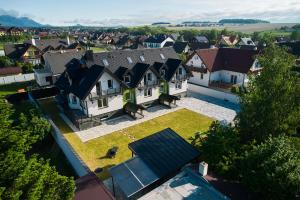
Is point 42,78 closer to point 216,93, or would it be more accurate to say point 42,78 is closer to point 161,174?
point 216,93

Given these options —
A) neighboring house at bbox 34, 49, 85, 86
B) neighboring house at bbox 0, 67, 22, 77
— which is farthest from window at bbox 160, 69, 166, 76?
neighboring house at bbox 0, 67, 22, 77

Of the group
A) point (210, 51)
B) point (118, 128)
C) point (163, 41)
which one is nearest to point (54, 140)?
point (118, 128)

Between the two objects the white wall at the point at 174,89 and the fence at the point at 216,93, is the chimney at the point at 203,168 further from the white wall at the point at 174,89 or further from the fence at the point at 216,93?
Result: the fence at the point at 216,93

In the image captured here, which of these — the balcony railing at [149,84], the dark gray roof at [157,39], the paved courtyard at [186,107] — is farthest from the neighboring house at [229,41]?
the balcony railing at [149,84]

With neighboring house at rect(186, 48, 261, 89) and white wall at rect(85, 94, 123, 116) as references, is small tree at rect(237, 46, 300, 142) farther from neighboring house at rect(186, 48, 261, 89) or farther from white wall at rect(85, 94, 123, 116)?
neighboring house at rect(186, 48, 261, 89)

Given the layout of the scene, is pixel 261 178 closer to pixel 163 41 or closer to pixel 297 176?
pixel 297 176

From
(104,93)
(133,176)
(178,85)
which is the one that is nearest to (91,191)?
(133,176)
